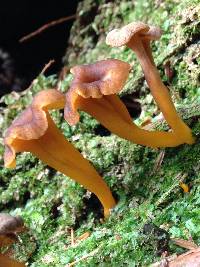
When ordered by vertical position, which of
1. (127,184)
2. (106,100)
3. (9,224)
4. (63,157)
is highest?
(106,100)

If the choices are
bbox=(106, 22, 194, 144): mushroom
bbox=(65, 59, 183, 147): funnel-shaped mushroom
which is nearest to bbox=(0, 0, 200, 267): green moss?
bbox=(106, 22, 194, 144): mushroom

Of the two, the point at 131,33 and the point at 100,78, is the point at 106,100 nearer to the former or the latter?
the point at 100,78

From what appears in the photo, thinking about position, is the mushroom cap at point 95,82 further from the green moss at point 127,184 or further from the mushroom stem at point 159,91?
the green moss at point 127,184

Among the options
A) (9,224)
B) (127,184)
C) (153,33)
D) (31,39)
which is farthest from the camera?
(31,39)

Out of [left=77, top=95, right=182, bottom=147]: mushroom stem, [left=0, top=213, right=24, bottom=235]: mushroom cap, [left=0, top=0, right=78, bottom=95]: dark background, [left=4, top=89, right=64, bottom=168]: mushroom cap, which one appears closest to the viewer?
[left=0, top=213, right=24, bottom=235]: mushroom cap

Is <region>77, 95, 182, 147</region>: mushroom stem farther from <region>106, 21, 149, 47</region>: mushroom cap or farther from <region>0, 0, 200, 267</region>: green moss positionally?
<region>106, 21, 149, 47</region>: mushroom cap

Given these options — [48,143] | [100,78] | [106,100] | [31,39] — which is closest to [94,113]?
[106,100]
